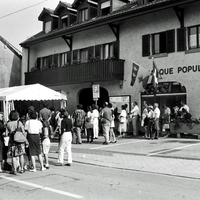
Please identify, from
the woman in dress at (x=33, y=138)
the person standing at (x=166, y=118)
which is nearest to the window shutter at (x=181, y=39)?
the person standing at (x=166, y=118)

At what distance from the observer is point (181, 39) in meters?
17.2

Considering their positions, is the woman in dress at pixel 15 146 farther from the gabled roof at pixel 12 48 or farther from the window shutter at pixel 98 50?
the gabled roof at pixel 12 48

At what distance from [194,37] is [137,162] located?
926cm

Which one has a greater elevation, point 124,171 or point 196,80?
point 196,80

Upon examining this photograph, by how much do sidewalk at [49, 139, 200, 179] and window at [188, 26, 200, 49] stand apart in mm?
7383

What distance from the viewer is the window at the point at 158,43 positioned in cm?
1767

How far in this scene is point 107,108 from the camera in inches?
559

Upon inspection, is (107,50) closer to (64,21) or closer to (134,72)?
(134,72)

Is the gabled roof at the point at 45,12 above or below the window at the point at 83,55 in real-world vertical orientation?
above

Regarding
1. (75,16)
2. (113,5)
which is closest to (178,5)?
(113,5)

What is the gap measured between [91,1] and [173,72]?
8735mm

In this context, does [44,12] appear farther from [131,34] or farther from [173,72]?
[173,72]

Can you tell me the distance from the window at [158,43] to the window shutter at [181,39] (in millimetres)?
331

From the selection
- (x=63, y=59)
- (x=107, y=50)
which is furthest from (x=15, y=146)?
(x=63, y=59)
